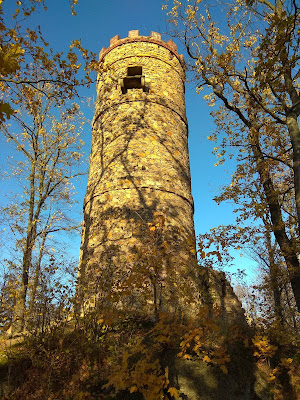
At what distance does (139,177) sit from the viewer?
6.61m

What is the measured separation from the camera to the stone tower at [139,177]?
5.47 metres

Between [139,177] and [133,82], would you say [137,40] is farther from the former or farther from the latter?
[139,177]

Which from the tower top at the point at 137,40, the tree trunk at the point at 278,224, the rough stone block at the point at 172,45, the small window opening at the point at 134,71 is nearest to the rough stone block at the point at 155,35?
the tower top at the point at 137,40

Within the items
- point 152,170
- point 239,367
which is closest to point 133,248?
point 152,170

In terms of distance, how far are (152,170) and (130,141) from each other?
38.7 inches

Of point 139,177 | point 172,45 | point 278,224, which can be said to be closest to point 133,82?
point 172,45

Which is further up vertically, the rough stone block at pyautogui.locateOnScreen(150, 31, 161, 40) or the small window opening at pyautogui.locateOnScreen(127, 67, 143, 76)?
the rough stone block at pyautogui.locateOnScreen(150, 31, 161, 40)

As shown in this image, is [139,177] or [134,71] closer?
[139,177]

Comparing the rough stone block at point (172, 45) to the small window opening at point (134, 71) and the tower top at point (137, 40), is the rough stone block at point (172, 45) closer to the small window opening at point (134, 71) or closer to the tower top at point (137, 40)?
the tower top at point (137, 40)

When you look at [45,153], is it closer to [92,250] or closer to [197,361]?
[92,250]

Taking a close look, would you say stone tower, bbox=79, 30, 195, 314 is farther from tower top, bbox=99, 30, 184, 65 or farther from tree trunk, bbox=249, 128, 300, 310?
tree trunk, bbox=249, 128, 300, 310

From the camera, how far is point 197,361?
4.06 meters

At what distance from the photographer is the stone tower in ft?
17.9

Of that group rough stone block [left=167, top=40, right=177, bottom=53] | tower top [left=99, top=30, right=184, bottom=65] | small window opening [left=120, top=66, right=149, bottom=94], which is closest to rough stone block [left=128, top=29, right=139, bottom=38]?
tower top [left=99, top=30, right=184, bottom=65]
